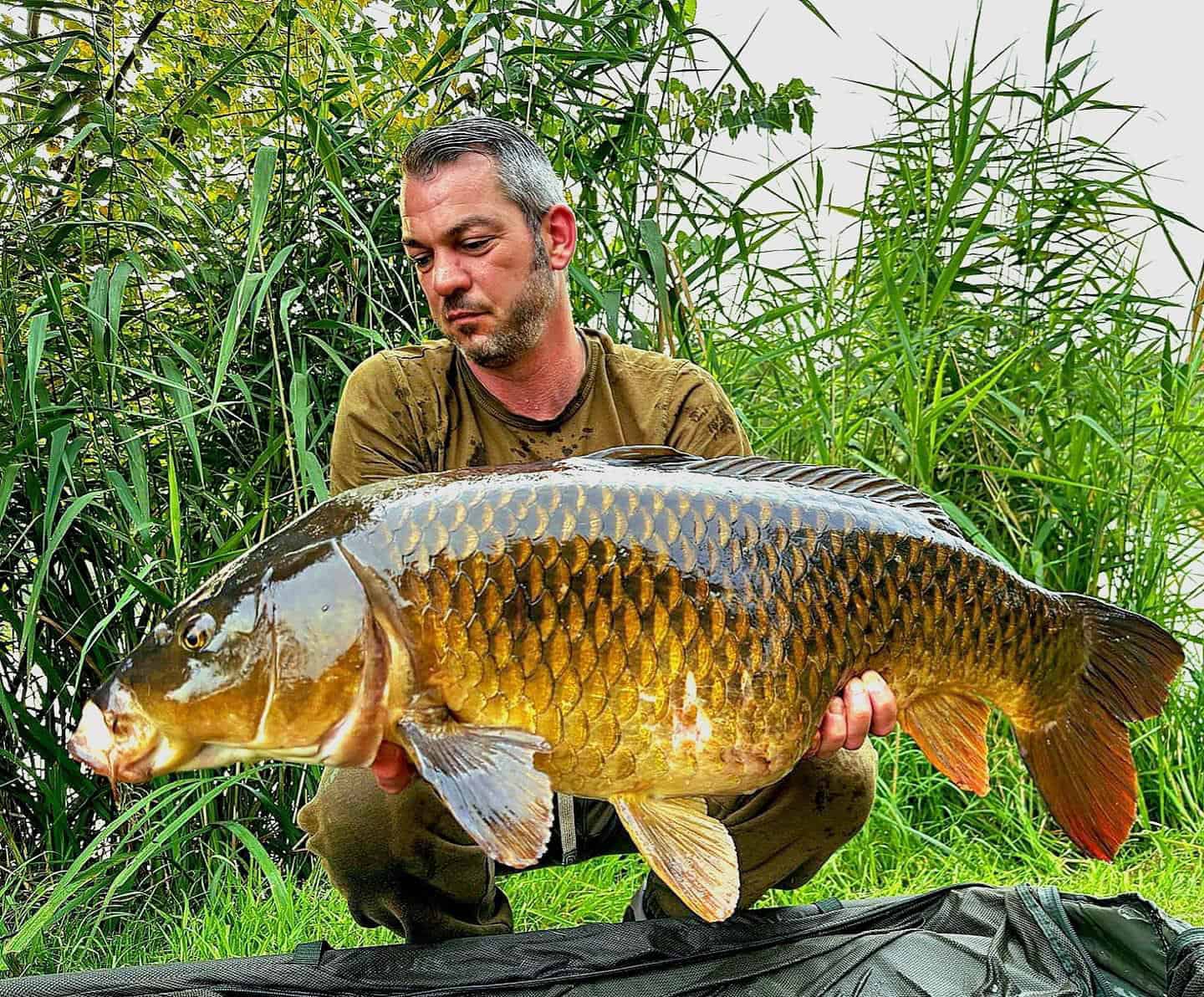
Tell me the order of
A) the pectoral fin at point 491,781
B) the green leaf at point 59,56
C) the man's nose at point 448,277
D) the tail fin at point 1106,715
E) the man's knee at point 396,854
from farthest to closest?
1. the green leaf at point 59,56
2. the man's nose at point 448,277
3. the man's knee at point 396,854
4. the tail fin at point 1106,715
5. the pectoral fin at point 491,781

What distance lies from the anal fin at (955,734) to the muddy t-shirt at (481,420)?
0.56m

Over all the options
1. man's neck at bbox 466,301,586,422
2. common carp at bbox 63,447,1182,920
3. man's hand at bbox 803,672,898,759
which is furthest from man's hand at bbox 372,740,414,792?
man's neck at bbox 466,301,586,422

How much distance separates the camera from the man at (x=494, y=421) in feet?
5.05

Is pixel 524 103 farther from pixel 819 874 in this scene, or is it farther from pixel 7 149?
pixel 819 874

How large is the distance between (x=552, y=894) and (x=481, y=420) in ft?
2.63

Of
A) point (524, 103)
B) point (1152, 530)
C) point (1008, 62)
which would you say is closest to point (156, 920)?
point (524, 103)

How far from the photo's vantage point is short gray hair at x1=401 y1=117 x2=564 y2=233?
1671 mm

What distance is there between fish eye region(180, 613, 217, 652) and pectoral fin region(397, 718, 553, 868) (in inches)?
7.6

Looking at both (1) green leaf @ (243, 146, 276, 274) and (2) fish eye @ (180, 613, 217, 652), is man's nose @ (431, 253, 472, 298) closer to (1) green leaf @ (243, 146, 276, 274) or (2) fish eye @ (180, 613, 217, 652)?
(1) green leaf @ (243, 146, 276, 274)

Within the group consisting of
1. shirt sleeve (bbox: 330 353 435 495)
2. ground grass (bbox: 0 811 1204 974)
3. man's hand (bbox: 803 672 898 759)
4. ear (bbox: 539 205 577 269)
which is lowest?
ground grass (bbox: 0 811 1204 974)

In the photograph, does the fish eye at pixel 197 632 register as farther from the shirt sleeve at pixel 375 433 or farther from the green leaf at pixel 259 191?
the green leaf at pixel 259 191

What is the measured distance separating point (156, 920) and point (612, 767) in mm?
1125

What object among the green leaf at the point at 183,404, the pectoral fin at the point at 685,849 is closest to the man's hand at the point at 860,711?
the pectoral fin at the point at 685,849

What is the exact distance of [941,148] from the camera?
2516mm
